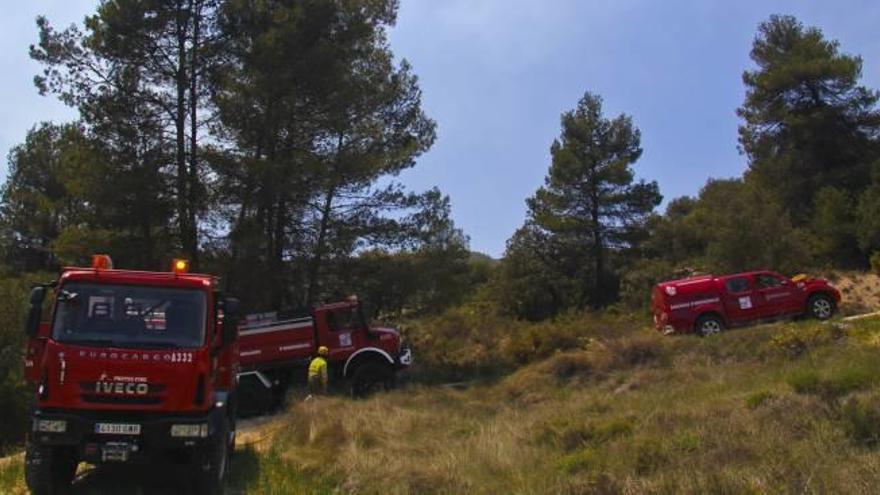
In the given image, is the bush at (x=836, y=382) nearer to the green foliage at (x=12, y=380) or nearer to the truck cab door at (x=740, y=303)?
the truck cab door at (x=740, y=303)

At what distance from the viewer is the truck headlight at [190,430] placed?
957cm

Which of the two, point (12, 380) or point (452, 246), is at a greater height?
point (452, 246)

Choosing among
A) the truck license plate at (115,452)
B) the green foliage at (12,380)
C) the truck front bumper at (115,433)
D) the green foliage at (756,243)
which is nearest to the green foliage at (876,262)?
the green foliage at (756,243)

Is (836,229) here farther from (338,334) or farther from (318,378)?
(318,378)

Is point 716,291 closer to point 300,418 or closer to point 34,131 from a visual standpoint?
point 300,418

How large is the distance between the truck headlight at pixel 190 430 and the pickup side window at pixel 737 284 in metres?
19.4

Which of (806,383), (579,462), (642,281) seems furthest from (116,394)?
(642,281)

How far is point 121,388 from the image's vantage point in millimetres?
9578

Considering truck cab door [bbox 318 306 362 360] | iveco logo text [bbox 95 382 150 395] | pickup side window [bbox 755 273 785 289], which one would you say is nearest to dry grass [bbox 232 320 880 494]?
iveco logo text [bbox 95 382 150 395]

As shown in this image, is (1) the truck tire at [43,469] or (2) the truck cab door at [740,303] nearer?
(1) the truck tire at [43,469]

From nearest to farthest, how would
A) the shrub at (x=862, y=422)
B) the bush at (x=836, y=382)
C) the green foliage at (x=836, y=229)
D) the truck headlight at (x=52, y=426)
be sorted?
the shrub at (x=862, y=422) → the truck headlight at (x=52, y=426) → the bush at (x=836, y=382) → the green foliage at (x=836, y=229)

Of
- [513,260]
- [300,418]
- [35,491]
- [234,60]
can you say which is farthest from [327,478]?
[513,260]

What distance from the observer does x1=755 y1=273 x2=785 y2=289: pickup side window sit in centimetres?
2547

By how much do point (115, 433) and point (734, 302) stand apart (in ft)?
66.0
